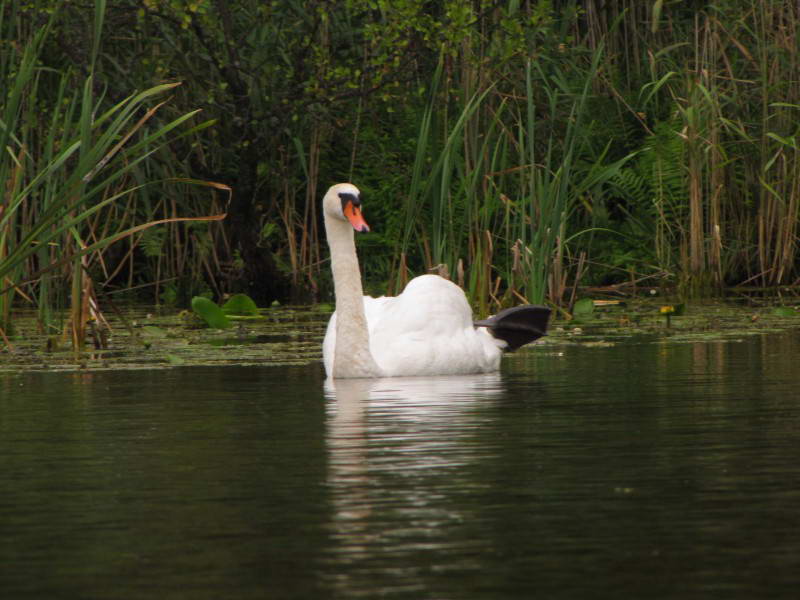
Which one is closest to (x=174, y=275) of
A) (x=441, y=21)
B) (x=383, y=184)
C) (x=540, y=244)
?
(x=383, y=184)

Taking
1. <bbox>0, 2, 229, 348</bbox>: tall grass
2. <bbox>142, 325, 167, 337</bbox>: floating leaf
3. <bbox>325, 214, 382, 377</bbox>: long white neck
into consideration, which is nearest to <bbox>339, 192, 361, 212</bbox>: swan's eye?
<bbox>325, 214, 382, 377</bbox>: long white neck

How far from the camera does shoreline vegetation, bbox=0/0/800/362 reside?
1314cm

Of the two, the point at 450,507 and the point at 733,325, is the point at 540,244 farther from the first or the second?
the point at 450,507

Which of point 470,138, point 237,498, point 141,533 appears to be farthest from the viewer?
point 470,138

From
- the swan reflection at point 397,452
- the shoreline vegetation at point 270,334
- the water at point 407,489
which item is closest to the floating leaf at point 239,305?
the shoreline vegetation at point 270,334

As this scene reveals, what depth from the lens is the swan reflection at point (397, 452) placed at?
4.43 m

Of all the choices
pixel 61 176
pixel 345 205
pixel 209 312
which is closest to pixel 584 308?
pixel 209 312

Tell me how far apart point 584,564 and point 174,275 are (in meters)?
11.2

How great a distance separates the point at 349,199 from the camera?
30.7 feet

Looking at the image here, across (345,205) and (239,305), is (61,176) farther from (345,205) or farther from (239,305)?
(345,205)

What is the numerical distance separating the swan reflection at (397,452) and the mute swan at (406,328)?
17cm

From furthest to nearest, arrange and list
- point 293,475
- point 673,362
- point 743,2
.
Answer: point 743,2 < point 673,362 < point 293,475

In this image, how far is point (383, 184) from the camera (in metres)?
14.9

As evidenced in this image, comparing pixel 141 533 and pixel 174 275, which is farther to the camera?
A: pixel 174 275
